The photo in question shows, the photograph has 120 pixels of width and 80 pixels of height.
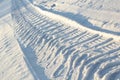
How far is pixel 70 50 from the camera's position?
11500mm

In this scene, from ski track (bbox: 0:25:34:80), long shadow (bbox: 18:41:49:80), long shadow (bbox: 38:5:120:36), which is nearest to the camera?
long shadow (bbox: 18:41:49:80)

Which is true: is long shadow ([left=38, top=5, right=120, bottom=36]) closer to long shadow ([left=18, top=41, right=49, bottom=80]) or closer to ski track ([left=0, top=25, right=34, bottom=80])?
long shadow ([left=18, top=41, right=49, bottom=80])

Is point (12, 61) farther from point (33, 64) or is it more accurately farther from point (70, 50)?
point (70, 50)

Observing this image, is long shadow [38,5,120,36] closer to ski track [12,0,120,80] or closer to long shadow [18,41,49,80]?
ski track [12,0,120,80]

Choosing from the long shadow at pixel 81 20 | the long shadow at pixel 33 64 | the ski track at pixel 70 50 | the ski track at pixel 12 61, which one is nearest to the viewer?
the ski track at pixel 70 50

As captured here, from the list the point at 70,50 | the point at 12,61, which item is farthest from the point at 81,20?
the point at 12,61

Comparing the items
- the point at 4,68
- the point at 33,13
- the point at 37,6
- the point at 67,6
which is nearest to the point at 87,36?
the point at 4,68

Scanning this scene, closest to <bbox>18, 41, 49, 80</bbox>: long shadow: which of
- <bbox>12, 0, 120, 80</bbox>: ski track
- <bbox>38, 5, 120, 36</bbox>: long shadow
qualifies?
<bbox>12, 0, 120, 80</bbox>: ski track

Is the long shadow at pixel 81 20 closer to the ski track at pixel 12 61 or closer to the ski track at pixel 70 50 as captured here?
the ski track at pixel 70 50

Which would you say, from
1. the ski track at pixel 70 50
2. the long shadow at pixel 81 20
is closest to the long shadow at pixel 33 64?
the ski track at pixel 70 50

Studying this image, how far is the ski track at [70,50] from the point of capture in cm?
963

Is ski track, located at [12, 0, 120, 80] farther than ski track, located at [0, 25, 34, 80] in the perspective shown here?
No

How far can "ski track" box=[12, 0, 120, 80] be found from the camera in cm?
963

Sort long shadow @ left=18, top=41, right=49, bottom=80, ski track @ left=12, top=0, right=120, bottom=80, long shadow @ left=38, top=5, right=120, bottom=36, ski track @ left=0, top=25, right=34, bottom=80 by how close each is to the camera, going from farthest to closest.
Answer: long shadow @ left=38, top=5, right=120, bottom=36, ski track @ left=0, top=25, right=34, bottom=80, long shadow @ left=18, top=41, right=49, bottom=80, ski track @ left=12, top=0, right=120, bottom=80
